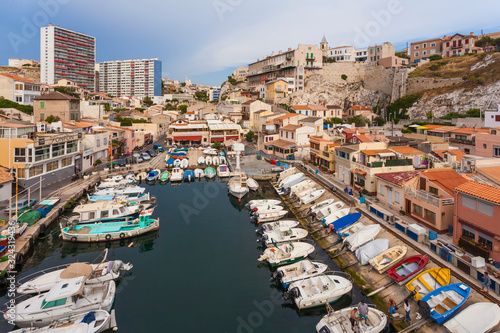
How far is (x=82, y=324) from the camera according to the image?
11945 millimetres

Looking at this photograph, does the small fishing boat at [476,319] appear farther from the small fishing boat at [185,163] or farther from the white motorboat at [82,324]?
the small fishing boat at [185,163]

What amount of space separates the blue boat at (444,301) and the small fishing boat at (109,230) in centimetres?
1740

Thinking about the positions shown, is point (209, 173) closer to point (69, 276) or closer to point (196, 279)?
point (196, 279)

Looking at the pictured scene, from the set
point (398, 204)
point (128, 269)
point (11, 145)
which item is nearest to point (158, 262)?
point (128, 269)

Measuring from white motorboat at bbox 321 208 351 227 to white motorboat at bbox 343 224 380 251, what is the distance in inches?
115

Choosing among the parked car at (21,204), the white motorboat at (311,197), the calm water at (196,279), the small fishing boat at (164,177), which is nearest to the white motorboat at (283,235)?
the calm water at (196,279)

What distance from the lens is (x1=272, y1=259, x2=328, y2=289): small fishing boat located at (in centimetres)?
1545

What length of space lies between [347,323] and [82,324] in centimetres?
1032

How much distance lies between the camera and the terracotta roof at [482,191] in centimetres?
1398

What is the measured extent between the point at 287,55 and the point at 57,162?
217 feet

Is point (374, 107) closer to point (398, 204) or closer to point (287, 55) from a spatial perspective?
point (287, 55)

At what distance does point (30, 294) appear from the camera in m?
14.9

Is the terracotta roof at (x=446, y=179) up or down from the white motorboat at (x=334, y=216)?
up

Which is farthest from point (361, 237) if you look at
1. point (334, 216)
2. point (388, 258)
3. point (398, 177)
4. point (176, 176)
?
point (176, 176)
